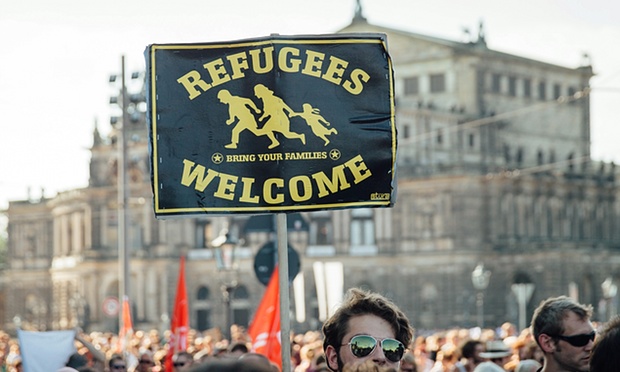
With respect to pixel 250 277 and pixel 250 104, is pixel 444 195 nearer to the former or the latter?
pixel 250 277

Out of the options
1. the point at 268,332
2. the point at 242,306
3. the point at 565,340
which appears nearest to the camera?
the point at 565,340

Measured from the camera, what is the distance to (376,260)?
73.5 m

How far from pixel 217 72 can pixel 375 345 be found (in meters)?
2.52

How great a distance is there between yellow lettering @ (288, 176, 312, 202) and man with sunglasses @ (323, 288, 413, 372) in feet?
5.30

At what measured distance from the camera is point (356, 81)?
862cm

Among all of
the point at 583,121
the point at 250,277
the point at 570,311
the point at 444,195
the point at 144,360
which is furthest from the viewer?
the point at 583,121

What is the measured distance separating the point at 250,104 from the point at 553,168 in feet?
231

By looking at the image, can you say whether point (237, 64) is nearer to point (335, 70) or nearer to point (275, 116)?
point (275, 116)

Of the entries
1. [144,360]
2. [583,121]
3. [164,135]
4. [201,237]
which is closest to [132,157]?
[201,237]

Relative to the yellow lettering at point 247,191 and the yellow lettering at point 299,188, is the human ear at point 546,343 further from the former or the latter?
the yellow lettering at point 247,191

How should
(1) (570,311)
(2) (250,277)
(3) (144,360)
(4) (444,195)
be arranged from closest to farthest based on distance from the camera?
(1) (570,311) → (3) (144,360) → (4) (444,195) → (2) (250,277)

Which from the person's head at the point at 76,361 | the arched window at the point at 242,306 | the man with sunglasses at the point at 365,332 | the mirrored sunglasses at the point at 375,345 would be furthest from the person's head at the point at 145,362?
the arched window at the point at 242,306

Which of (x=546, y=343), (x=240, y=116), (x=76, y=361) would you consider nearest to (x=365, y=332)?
(x=546, y=343)

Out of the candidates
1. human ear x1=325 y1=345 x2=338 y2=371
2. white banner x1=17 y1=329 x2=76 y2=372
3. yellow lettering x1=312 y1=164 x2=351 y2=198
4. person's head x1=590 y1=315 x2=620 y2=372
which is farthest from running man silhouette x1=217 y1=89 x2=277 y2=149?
white banner x1=17 y1=329 x2=76 y2=372
